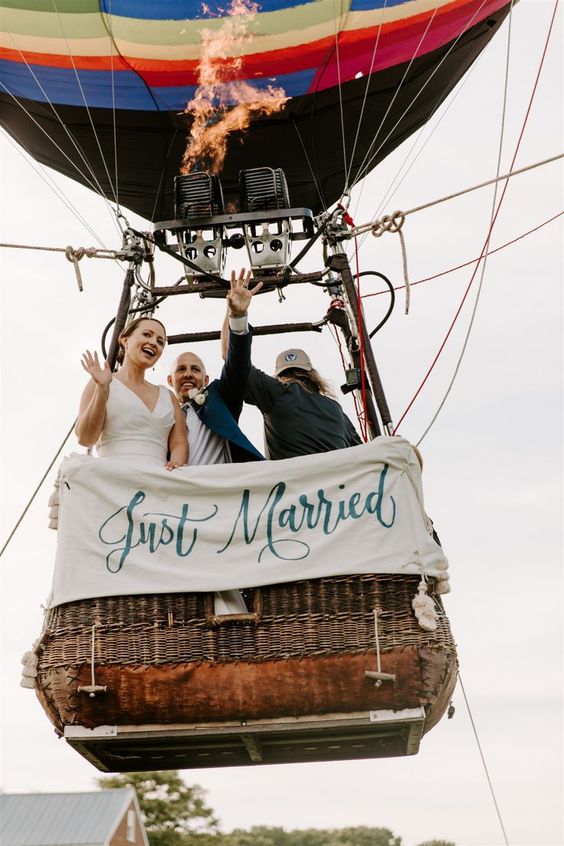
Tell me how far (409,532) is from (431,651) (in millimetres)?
351

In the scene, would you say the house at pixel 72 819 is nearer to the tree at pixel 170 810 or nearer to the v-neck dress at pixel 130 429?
the tree at pixel 170 810

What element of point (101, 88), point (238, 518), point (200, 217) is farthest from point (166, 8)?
point (238, 518)

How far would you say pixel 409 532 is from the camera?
11.1 feet

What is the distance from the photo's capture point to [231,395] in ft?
11.7

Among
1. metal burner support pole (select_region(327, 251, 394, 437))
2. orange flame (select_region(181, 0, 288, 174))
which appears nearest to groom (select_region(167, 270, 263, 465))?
metal burner support pole (select_region(327, 251, 394, 437))

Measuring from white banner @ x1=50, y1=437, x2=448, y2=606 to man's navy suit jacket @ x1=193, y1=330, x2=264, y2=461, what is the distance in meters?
0.16

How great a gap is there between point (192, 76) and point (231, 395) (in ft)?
8.41

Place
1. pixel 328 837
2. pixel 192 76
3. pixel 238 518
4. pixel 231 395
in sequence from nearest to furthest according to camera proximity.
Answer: pixel 238 518 → pixel 231 395 → pixel 192 76 → pixel 328 837

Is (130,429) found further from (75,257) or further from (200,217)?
(200,217)

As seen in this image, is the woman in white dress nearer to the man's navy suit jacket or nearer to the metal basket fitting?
the man's navy suit jacket

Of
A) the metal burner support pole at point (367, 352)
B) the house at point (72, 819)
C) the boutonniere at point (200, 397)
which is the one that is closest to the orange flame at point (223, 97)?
the metal burner support pole at point (367, 352)

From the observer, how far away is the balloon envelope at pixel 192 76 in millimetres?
5461

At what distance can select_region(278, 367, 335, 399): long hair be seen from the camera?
3.83 m

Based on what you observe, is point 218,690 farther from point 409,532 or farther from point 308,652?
point 409,532
